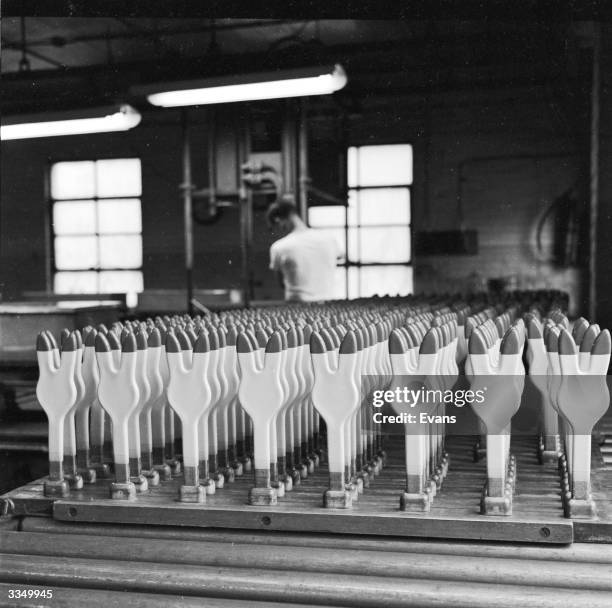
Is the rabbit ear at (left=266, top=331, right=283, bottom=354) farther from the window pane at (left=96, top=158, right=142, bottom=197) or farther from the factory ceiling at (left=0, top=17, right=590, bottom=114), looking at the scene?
the window pane at (left=96, top=158, right=142, bottom=197)

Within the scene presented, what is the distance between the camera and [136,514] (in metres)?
1.26

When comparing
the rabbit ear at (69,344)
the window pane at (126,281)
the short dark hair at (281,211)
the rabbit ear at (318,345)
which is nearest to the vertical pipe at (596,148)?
the short dark hair at (281,211)

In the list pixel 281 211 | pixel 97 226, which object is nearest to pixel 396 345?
pixel 281 211

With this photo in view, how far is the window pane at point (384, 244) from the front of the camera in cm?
613

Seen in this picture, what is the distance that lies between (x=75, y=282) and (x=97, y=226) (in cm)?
71

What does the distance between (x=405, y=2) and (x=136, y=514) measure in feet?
5.30

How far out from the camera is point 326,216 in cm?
599

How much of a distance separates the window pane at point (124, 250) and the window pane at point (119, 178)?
42cm

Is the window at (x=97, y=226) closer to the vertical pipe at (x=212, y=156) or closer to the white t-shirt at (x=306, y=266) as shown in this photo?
the vertical pipe at (x=212, y=156)

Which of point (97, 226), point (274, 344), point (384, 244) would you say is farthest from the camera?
point (97, 226)

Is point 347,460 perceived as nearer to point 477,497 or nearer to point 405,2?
point 477,497

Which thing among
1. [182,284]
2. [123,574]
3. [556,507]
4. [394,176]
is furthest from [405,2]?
[182,284]

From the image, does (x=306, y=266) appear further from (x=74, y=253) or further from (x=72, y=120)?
(x=74, y=253)

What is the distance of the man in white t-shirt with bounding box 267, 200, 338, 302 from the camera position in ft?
13.6
